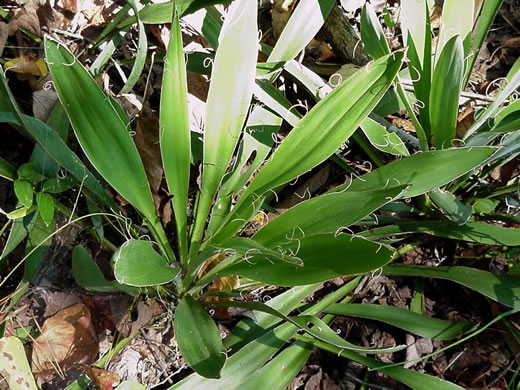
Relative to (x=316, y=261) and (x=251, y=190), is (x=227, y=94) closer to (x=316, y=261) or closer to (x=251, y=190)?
(x=251, y=190)

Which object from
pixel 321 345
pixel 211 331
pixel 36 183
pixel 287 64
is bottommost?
pixel 321 345

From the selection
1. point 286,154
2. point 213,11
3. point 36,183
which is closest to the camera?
point 286,154

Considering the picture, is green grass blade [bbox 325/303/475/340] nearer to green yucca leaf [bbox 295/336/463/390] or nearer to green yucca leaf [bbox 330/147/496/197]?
green yucca leaf [bbox 295/336/463/390]

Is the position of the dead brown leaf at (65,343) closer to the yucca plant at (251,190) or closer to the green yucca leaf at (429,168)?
the yucca plant at (251,190)

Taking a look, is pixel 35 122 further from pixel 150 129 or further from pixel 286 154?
pixel 286 154

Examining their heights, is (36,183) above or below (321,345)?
above

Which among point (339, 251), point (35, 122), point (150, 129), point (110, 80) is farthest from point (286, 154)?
point (110, 80)

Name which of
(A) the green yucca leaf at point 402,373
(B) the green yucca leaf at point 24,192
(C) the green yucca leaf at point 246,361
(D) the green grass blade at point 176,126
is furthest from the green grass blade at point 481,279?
(B) the green yucca leaf at point 24,192

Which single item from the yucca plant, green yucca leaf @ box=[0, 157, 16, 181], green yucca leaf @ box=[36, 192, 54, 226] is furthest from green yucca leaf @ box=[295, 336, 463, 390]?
green yucca leaf @ box=[0, 157, 16, 181]
